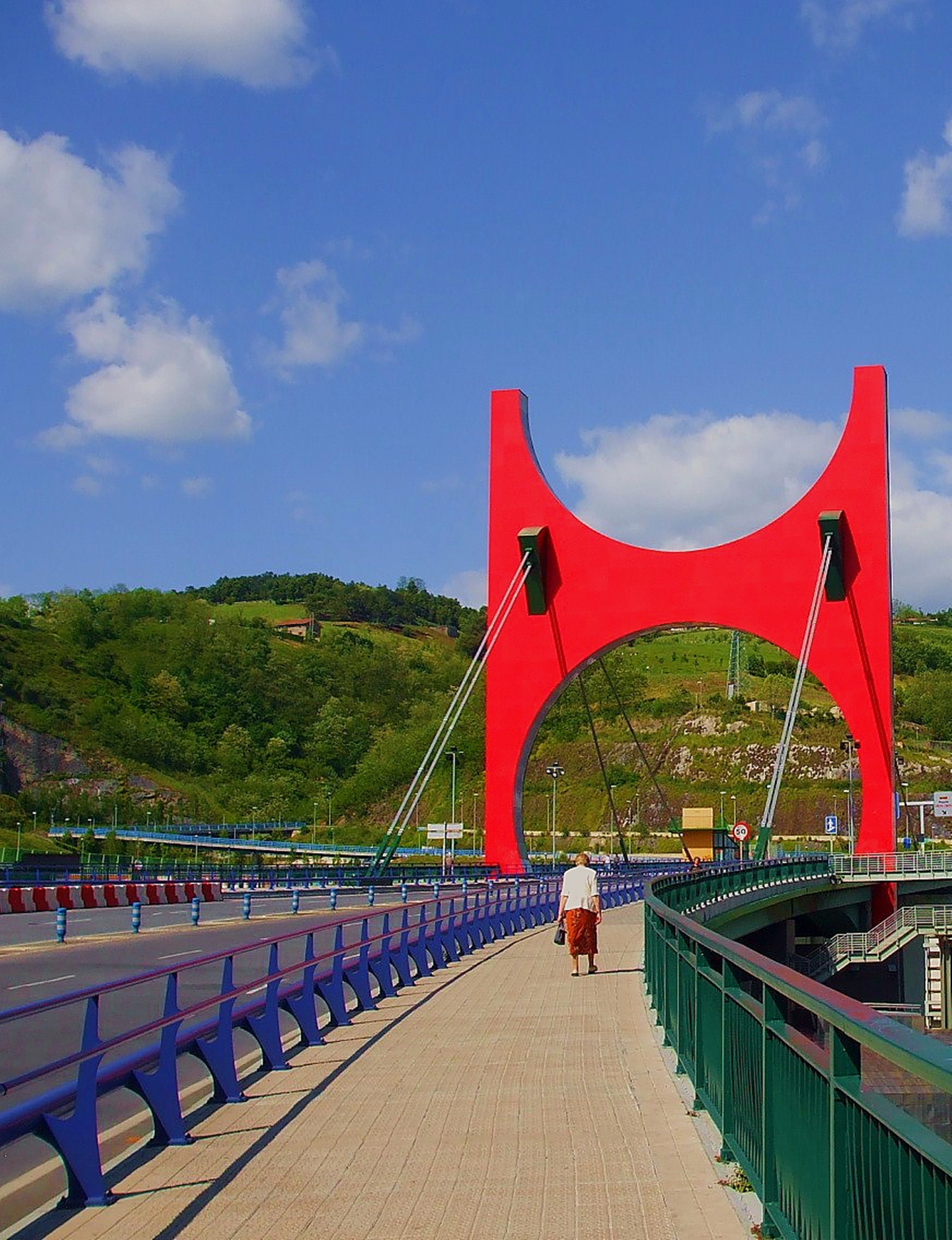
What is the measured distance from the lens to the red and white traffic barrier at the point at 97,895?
3347 centimetres

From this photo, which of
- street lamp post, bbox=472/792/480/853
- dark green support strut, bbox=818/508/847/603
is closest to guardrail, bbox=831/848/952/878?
dark green support strut, bbox=818/508/847/603

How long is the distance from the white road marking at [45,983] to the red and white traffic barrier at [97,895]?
Answer: 47.3 feet

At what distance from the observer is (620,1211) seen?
6309 millimetres

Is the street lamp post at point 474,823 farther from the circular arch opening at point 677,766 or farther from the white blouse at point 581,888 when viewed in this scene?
the white blouse at point 581,888

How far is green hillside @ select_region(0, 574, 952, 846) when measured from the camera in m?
105

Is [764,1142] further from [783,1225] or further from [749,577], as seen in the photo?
[749,577]

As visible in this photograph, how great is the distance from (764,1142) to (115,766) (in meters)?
110

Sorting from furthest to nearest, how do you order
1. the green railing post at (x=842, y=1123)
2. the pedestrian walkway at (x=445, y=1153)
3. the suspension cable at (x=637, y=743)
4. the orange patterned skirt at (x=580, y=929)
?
the suspension cable at (x=637, y=743), the orange patterned skirt at (x=580, y=929), the pedestrian walkway at (x=445, y=1153), the green railing post at (x=842, y=1123)

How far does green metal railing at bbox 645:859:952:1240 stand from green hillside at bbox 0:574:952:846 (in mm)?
76655

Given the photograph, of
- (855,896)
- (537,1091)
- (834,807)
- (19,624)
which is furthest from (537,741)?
(537,1091)

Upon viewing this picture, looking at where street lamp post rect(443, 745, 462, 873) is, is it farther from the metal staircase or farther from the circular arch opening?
the metal staircase

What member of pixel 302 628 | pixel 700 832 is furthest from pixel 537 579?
pixel 302 628

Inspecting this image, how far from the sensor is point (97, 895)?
1446 inches

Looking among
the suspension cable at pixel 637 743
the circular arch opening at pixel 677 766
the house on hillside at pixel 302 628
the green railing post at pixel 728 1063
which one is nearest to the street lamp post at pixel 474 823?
the circular arch opening at pixel 677 766
